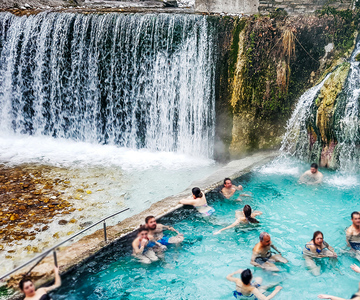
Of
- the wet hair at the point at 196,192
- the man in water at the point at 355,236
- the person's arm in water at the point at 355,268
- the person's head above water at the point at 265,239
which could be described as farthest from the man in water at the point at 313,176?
the person's head above water at the point at 265,239

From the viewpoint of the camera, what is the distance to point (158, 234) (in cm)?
609

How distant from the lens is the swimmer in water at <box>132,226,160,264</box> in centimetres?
557

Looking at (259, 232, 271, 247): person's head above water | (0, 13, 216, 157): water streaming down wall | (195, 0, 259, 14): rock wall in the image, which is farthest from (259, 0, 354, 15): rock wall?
(259, 232, 271, 247): person's head above water

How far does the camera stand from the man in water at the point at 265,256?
17.6ft

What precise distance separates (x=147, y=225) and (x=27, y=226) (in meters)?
2.86

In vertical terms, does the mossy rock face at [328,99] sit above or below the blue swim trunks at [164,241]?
above

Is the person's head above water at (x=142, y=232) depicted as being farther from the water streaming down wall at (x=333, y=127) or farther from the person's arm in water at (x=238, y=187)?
the water streaming down wall at (x=333, y=127)

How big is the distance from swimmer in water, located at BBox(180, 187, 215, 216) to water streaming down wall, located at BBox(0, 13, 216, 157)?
446 cm

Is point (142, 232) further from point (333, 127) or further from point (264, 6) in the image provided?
point (264, 6)

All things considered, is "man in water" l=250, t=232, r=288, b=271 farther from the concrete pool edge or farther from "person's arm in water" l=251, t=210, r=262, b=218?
the concrete pool edge

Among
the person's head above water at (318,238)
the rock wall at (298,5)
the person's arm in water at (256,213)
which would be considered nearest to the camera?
the person's head above water at (318,238)

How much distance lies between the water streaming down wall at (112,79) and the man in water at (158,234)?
219 inches

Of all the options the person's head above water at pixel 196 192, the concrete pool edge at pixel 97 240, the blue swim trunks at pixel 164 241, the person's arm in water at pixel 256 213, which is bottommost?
the blue swim trunks at pixel 164 241

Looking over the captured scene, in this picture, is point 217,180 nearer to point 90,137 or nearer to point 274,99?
point 274,99
